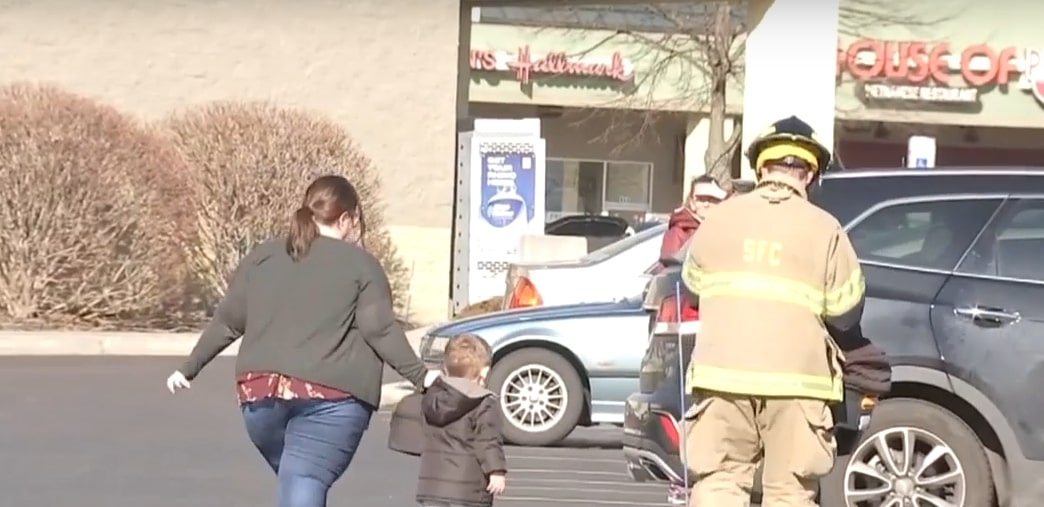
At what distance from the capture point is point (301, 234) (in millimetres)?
7027

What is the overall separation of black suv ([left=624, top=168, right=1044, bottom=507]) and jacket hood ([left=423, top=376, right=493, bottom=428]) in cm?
145

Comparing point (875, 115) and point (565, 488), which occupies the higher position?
point (875, 115)

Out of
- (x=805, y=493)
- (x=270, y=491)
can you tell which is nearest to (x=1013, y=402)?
(x=805, y=493)

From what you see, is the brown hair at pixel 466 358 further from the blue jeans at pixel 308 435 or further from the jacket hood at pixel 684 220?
the jacket hood at pixel 684 220

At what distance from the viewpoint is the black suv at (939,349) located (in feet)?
27.3

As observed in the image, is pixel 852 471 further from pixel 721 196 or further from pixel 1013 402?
pixel 721 196

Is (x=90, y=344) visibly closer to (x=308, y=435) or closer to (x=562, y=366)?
(x=562, y=366)

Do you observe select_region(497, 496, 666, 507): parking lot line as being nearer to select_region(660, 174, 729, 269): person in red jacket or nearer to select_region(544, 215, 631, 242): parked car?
select_region(660, 174, 729, 269): person in red jacket

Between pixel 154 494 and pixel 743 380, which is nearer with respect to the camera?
pixel 743 380

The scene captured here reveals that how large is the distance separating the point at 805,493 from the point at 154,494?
16.4ft

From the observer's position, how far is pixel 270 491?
34.2 feet

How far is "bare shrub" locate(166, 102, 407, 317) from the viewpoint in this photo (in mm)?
21641

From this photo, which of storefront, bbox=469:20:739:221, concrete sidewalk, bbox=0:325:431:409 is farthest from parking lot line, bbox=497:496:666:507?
storefront, bbox=469:20:739:221

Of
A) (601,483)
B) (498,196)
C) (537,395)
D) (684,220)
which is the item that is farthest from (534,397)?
(498,196)
